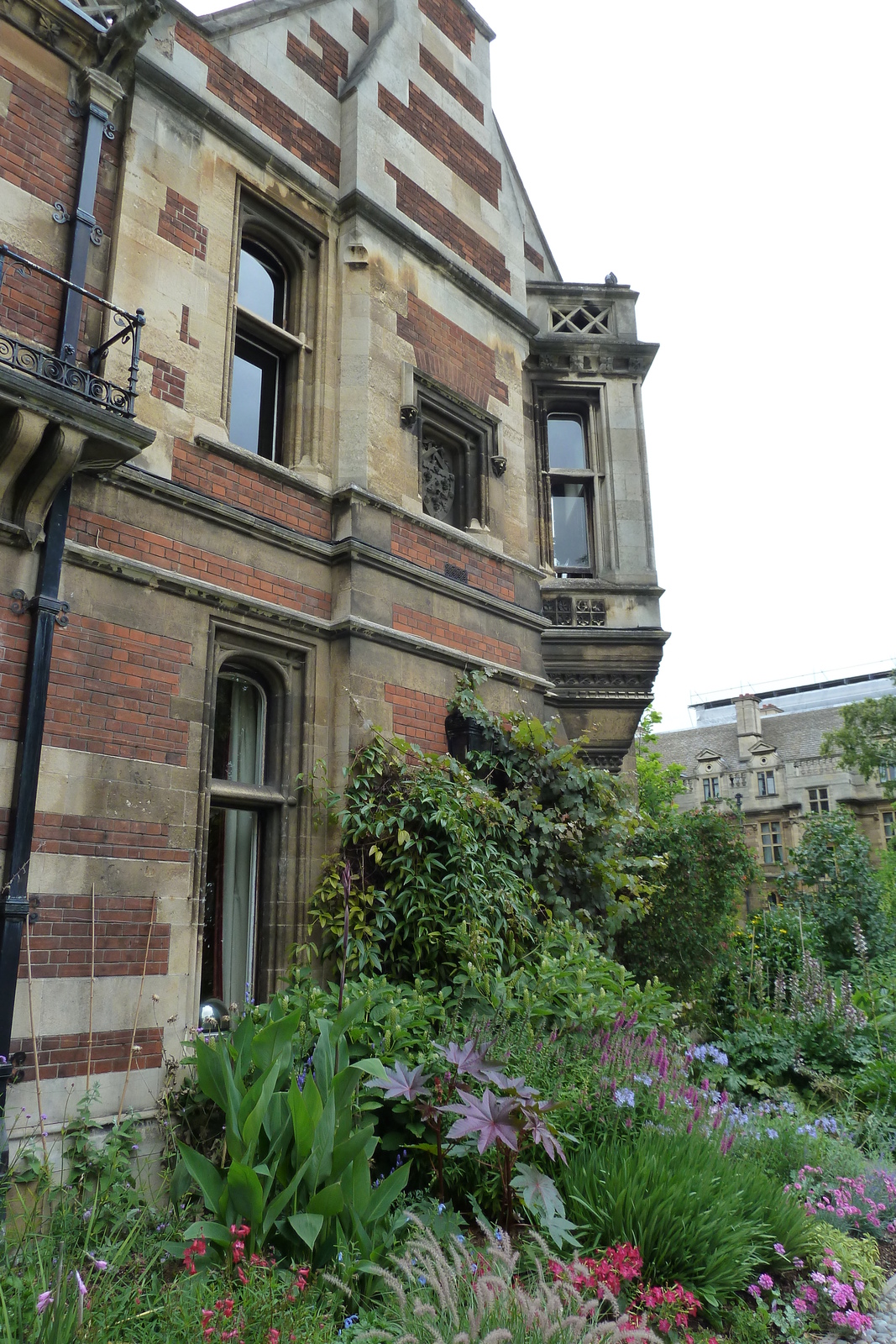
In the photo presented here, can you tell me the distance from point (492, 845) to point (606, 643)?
345 centimetres

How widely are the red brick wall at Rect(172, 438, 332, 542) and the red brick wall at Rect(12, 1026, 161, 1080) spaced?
3.61 m

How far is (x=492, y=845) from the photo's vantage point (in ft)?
22.9

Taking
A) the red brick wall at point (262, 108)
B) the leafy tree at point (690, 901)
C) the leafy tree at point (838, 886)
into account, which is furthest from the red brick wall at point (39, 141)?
the leafy tree at point (838, 886)

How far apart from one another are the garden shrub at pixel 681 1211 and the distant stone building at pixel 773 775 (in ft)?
108

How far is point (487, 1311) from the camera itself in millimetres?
3049

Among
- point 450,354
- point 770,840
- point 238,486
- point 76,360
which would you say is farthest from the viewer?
point 770,840

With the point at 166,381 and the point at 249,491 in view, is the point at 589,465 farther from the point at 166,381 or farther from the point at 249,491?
the point at 166,381

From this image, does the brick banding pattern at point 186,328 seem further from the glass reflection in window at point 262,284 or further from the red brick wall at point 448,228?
the red brick wall at point 448,228

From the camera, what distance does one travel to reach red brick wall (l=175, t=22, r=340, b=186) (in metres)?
7.26

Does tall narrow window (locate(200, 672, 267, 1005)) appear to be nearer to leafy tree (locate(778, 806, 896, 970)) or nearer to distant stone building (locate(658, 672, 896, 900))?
leafy tree (locate(778, 806, 896, 970))

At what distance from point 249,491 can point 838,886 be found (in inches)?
463

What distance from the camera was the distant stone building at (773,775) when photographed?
136 ft

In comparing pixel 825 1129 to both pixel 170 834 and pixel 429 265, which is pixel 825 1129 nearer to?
pixel 170 834

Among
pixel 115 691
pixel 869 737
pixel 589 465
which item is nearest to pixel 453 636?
pixel 115 691
